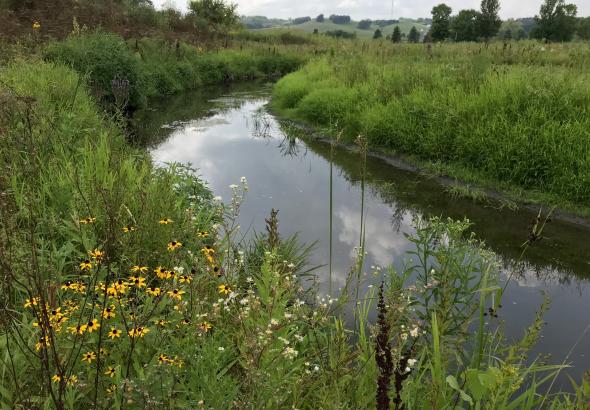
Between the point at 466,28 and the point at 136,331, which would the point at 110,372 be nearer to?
the point at 136,331

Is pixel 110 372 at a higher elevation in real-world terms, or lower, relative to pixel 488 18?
lower

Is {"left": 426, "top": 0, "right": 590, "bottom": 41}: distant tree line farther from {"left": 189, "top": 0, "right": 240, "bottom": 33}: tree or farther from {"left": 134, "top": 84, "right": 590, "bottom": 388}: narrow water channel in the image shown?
{"left": 134, "top": 84, "right": 590, "bottom": 388}: narrow water channel

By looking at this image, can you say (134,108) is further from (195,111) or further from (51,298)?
(51,298)

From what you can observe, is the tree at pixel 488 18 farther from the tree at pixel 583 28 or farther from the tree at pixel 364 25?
the tree at pixel 364 25

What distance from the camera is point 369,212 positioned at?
6.76m

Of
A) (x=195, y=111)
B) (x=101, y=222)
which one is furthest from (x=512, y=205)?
(x=195, y=111)

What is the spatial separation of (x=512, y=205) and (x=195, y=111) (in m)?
9.78

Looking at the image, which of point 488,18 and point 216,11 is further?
point 488,18

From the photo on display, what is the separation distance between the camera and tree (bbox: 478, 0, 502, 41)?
4766 cm

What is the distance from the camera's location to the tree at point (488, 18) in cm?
4766

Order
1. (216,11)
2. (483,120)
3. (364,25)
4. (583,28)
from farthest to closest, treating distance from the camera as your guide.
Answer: (364,25) → (583,28) → (216,11) → (483,120)

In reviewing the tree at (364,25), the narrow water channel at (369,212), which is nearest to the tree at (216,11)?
the narrow water channel at (369,212)

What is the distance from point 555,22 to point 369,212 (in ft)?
170

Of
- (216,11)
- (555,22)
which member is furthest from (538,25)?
(216,11)
